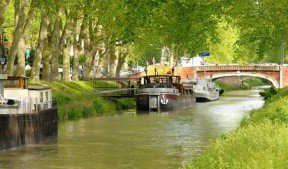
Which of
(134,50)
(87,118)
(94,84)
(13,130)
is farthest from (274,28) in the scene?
(134,50)

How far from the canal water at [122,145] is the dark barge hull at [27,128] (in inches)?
18.3

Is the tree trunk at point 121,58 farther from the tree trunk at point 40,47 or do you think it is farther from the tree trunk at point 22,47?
the tree trunk at point 22,47

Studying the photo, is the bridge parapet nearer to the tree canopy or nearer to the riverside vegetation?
the tree canopy

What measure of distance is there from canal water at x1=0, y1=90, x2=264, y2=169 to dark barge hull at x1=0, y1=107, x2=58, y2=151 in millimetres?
466

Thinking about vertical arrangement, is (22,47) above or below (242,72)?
below

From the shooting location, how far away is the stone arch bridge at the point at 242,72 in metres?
102

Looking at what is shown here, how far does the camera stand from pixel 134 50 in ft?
272

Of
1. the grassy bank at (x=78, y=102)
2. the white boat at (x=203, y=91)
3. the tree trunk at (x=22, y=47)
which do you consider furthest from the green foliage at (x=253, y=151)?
the white boat at (x=203, y=91)

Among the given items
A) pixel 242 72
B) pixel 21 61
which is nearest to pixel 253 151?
pixel 21 61

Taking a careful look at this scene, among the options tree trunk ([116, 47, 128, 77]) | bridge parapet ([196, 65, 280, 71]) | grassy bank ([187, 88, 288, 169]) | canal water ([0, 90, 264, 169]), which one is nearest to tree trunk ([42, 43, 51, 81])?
canal water ([0, 90, 264, 169])

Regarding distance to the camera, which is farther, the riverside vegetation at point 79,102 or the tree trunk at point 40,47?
the tree trunk at point 40,47

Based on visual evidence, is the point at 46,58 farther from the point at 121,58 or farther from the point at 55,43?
the point at 121,58

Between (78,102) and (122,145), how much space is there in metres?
17.7

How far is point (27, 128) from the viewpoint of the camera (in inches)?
1223
